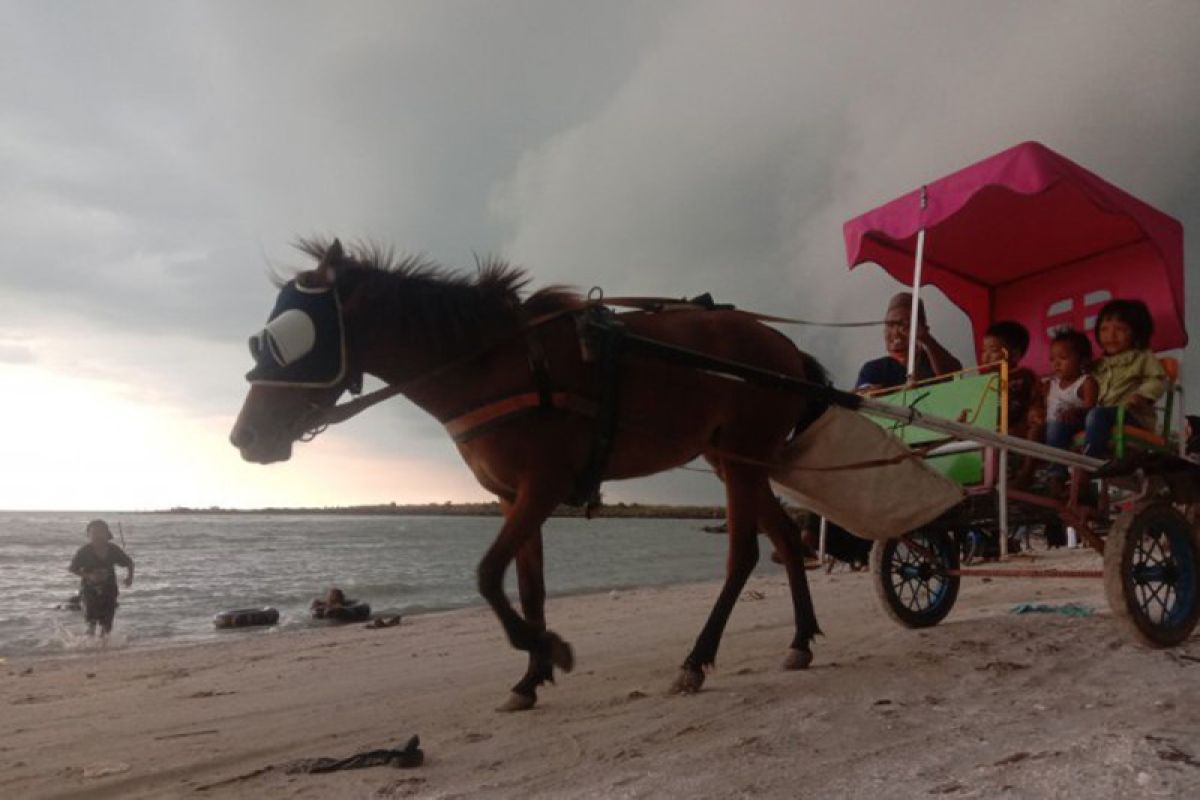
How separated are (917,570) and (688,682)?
3086 mm

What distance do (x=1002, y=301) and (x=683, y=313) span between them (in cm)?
426

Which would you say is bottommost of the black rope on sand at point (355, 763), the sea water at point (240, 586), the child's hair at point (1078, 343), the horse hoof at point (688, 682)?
the sea water at point (240, 586)

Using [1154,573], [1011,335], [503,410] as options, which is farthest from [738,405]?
[1011,335]

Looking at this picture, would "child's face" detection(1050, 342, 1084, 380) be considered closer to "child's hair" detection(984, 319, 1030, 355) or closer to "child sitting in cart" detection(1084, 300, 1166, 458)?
"child sitting in cart" detection(1084, 300, 1166, 458)

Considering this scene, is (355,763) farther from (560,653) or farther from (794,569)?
(794,569)

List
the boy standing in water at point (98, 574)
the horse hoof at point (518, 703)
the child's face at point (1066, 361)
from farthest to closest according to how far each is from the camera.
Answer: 1. the boy standing in water at point (98, 574)
2. the child's face at point (1066, 361)
3. the horse hoof at point (518, 703)

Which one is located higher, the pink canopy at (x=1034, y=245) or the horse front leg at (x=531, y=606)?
the pink canopy at (x=1034, y=245)

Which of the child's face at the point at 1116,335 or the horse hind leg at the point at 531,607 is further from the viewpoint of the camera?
the child's face at the point at 1116,335

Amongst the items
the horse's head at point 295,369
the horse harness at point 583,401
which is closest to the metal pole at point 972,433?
the horse harness at point 583,401

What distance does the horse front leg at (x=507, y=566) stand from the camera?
3312mm

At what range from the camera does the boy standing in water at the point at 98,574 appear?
34.6 feet

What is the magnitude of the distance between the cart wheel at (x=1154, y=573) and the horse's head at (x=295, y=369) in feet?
14.1

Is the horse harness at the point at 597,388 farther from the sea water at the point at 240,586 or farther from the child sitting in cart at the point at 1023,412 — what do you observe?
the sea water at the point at 240,586

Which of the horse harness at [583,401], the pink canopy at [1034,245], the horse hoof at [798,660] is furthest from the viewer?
the pink canopy at [1034,245]
